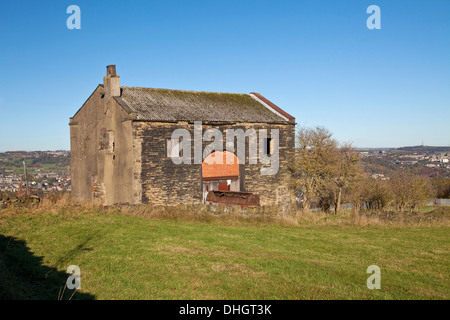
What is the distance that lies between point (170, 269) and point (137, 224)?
5517 millimetres

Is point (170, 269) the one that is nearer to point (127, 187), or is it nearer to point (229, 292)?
point (229, 292)

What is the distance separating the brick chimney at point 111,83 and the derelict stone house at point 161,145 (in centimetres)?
6

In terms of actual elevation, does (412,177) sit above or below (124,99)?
below

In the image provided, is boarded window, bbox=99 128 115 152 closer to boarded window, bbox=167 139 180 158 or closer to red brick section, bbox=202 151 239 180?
boarded window, bbox=167 139 180 158

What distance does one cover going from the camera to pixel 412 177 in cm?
2570

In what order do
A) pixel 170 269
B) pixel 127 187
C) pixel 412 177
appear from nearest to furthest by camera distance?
pixel 170 269, pixel 127 187, pixel 412 177

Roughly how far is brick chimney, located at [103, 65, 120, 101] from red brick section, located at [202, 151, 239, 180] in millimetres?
6640

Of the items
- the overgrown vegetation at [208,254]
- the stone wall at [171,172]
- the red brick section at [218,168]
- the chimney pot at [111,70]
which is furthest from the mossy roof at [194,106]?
the overgrown vegetation at [208,254]

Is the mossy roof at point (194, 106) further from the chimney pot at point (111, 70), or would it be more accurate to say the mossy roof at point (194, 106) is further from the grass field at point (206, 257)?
the grass field at point (206, 257)

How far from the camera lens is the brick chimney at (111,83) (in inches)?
885

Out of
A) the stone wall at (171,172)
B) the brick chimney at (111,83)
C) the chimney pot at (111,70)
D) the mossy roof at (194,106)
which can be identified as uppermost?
the chimney pot at (111,70)

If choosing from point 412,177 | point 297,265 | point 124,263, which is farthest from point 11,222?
point 412,177

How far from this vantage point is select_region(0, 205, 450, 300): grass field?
7281mm
